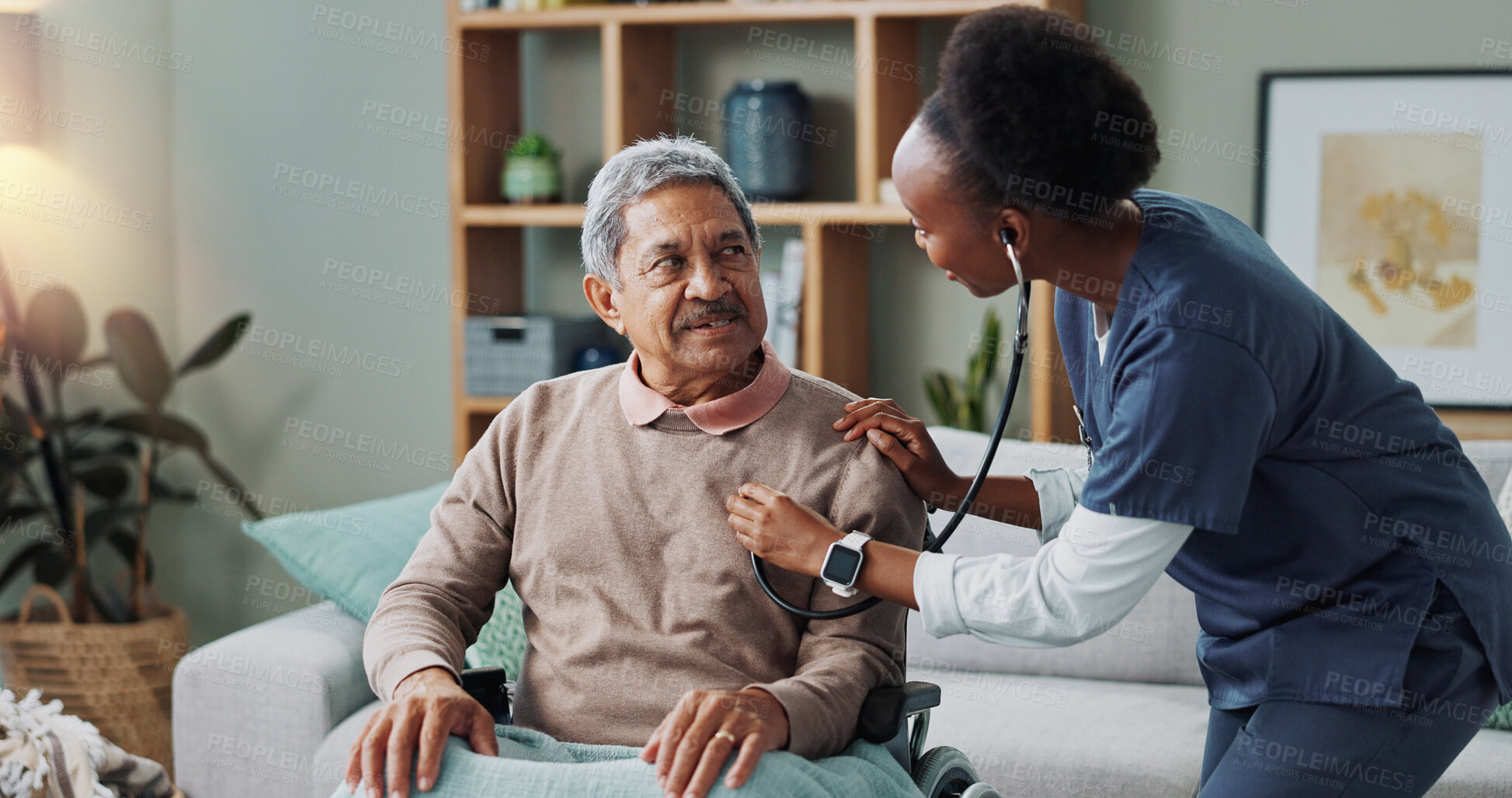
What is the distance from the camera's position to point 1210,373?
44.7 inches

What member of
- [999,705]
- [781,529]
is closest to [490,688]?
[781,529]

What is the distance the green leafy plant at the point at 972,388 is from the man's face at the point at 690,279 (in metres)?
1.60

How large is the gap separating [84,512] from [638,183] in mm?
2354

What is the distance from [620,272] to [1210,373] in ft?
2.44

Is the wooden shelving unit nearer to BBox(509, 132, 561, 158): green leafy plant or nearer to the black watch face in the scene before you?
BBox(509, 132, 561, 158): green leafy plant

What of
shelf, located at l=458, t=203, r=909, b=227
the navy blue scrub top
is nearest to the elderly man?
the navy blue scrub top

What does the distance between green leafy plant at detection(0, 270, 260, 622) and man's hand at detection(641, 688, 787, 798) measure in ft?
7.17

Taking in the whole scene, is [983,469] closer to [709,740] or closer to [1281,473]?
[1281,473]

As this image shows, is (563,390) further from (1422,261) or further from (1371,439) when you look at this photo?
(1422,261)

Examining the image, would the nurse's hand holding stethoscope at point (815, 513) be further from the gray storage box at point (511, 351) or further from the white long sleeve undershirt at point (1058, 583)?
the gray storage box at point (511, 351)

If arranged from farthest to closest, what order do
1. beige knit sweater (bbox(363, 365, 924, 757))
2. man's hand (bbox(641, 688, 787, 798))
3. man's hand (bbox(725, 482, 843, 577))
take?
beige knit sweater (bbox(363, 365, 924, 757)), man's hand (bbox(725, 482, 843, 577)), man's hand (bbox(641, 688, 787, 798))

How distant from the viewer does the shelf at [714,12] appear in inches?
116

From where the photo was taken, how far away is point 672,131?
3395 mm

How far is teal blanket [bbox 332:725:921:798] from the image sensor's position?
128 centimetres
